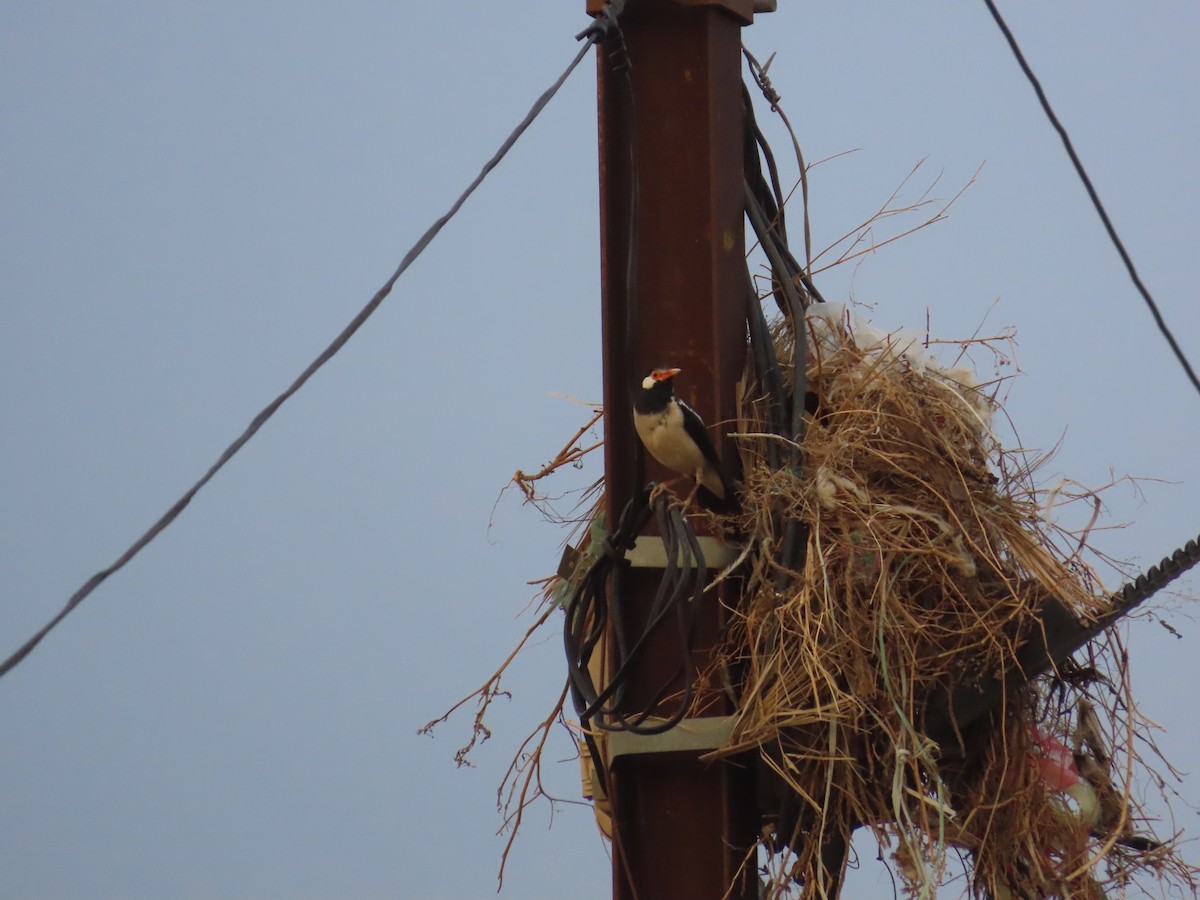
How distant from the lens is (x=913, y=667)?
4430mm

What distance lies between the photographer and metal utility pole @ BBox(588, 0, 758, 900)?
179 inches

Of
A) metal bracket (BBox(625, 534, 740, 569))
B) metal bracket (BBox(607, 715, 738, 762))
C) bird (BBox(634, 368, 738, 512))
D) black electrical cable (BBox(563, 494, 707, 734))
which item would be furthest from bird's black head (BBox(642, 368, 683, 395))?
metal bracket (BBox(607, 715, 738, 762))

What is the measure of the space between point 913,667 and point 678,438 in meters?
0.85

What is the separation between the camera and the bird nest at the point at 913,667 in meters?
4.38

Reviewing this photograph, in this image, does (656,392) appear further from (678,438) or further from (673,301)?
(673,301)

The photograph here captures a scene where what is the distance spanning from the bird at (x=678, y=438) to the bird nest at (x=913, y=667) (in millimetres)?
93

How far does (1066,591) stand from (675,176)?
1580 millimetres

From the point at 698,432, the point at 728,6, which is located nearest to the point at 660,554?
the point at 698,432

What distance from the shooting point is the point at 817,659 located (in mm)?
4332

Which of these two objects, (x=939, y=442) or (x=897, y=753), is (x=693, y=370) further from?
(x=897, y=753)

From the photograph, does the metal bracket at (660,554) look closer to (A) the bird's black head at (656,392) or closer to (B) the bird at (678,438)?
(B) the bird at (678,438)

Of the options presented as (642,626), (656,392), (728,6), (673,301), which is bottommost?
(642,626)

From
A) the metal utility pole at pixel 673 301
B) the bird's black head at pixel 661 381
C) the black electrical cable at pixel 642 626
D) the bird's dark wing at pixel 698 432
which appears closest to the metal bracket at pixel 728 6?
the metal utility pole at pixel 673 301

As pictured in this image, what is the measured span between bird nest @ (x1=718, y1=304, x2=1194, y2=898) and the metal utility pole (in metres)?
0.15
